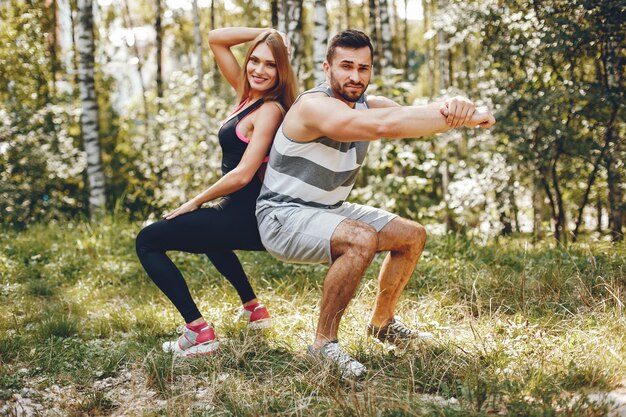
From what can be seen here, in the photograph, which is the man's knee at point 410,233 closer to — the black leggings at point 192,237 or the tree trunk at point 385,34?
the black leggings at point 192,237

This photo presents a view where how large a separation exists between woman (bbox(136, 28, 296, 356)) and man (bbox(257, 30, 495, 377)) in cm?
17

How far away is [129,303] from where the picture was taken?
206 inches

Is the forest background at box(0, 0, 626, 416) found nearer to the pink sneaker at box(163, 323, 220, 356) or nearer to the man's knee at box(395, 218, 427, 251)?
the pink sneaker at box(163, 323, 220, 356)

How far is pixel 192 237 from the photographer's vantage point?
153 inches

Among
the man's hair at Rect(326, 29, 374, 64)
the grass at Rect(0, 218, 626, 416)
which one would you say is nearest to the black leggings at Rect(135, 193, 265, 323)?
the grass at Rect(0, 218, 626, 416)

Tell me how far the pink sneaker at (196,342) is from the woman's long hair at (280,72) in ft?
5.02

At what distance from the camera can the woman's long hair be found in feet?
13.3

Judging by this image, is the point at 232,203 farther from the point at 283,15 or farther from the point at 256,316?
the point at 283,15

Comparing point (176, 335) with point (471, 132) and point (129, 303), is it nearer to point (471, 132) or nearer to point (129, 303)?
point (129, 303)

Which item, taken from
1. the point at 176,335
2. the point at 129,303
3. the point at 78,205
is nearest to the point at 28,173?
the point at 78,205

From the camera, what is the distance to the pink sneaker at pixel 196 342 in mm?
3885

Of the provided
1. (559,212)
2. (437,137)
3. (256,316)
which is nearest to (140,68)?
(437,137)

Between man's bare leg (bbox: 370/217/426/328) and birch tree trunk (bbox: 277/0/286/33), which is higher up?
birch tree trunk (bbox: 277/0/286/33)

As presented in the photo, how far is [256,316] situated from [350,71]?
5.93 ft
